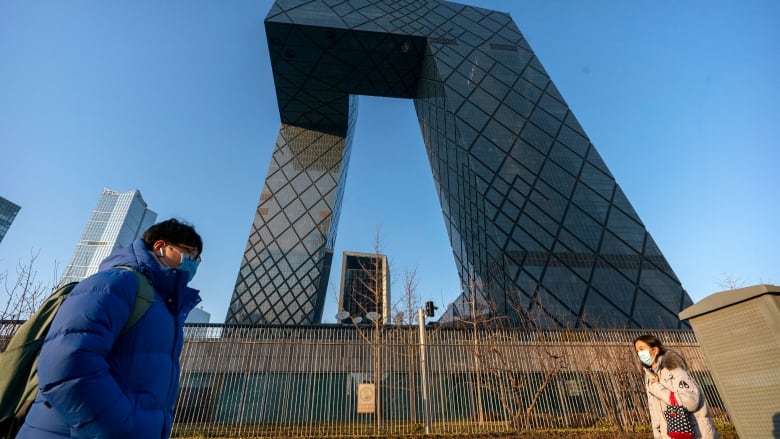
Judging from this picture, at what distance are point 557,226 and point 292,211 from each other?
26498 mm

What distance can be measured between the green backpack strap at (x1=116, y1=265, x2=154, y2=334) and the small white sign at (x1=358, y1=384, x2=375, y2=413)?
7.51 meters

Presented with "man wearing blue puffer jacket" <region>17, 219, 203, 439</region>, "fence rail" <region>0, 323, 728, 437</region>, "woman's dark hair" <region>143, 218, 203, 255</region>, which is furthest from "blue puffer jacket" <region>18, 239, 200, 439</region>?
"fence rail" <region>0, 323, 728, 437</region>

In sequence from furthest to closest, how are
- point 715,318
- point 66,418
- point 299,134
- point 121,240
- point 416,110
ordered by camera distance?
point 121,240 < point 299,134 < point 416,110 < point 715,318 < point 66,418

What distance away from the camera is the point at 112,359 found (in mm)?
1282

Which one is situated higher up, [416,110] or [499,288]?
[416,110]

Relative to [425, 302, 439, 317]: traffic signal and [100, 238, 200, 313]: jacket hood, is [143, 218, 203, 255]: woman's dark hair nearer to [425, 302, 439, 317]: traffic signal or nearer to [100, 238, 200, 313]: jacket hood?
[100, 238, 200, 313]: jacket hood

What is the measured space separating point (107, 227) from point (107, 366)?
122 metres

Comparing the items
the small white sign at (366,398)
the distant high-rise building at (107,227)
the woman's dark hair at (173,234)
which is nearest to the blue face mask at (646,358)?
the woman's dark hair at (173,234)

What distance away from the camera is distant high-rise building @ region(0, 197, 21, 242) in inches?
2282

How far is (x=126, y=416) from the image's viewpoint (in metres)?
1.17

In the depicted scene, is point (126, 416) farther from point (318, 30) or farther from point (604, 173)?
point (318, 30)

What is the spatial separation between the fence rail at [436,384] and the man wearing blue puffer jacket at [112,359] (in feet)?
24.4

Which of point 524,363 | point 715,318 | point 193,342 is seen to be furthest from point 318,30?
point 715,318

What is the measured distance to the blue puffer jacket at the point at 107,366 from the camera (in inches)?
41.9
